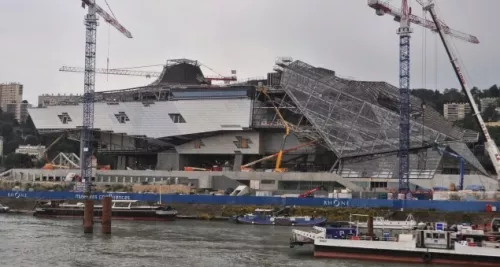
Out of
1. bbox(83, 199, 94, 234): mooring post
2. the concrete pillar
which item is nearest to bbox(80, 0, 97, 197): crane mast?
the concrete pillar

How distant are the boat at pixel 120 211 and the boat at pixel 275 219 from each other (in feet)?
29.9

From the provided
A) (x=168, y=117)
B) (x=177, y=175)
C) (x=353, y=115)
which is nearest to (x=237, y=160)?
(x=177, y=175)

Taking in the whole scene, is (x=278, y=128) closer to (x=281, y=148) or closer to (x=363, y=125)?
(x=281, y=148)

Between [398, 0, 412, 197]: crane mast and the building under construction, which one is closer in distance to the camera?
[398, 0, 412, 197]: crane mast

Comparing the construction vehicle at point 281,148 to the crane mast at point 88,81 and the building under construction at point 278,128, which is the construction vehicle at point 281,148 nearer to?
the building under construction at point 278,128

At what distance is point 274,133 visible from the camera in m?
131

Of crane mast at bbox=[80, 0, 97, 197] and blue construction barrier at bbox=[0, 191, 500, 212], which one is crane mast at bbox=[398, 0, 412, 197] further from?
crane mast at bbox=[80, 0, 97, 197]

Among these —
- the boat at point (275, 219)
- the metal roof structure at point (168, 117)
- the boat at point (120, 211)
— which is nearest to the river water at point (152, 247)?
the boat at point (275, 219)

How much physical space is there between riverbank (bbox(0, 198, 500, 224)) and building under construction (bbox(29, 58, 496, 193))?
75.6 feet

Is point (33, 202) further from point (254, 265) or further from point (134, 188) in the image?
point (254, 265)

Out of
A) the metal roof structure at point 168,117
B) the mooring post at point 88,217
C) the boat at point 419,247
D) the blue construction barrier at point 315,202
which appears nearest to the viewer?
the boat at point 419,247

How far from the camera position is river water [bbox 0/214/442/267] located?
5134cm

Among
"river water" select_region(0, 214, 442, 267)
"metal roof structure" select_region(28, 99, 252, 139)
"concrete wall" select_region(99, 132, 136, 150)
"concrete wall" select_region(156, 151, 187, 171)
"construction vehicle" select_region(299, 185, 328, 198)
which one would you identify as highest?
"metal roof structure" select_region(28, 99, 252, 139)

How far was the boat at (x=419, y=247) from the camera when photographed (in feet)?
167
